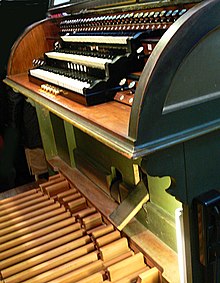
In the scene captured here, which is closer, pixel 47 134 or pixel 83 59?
pixel 83 59

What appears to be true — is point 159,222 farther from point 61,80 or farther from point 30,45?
point 30,45

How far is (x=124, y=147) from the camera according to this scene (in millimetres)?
1174

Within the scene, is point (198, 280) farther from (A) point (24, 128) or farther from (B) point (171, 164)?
(A) point (24, 128)

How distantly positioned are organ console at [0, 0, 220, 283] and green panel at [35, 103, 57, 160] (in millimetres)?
165

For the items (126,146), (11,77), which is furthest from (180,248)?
(11,77)

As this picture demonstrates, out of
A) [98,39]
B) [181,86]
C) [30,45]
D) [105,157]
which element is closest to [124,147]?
[181,86]

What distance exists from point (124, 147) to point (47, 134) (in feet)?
7.66

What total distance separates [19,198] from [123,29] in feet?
5.34

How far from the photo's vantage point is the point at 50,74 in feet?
6.84

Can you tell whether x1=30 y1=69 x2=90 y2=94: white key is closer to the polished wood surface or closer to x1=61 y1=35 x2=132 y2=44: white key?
the polished wood surface

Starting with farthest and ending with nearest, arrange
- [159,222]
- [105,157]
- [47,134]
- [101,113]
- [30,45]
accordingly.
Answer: [47,134], [30,45], [105,157], [159,222], [101,113]

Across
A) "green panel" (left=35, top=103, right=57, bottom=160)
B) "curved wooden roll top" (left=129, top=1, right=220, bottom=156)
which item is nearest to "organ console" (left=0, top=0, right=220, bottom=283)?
"curved wooden roll top" (left=129, top=1, right=220, bottom=156)

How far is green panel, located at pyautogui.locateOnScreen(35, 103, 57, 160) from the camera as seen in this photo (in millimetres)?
3365

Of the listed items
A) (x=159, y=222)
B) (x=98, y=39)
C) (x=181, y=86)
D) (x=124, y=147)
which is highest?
(x=98, y=39)
